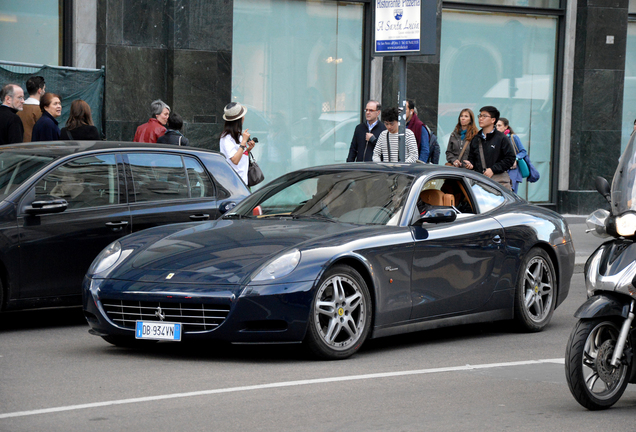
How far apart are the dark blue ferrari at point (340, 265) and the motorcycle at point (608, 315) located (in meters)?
1.87

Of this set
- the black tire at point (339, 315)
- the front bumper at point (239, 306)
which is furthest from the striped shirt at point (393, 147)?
the front bumper at point (239, 306)

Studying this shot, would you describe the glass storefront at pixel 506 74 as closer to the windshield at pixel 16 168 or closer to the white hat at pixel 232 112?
the white hat at pixel 232 112

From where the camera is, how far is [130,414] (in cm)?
556

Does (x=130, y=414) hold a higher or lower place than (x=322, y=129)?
lower

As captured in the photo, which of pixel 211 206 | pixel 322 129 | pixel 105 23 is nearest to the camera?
pixel 211 206

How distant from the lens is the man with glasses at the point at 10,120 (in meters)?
11.7

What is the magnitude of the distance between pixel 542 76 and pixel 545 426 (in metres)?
16.0

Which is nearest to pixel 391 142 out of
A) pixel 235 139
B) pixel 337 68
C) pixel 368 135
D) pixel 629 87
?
pixel 368 135

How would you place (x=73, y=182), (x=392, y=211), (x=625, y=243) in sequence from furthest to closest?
1. (x=73, y=182)
2. (x=392, y=211)
3. (x=625, y=243)

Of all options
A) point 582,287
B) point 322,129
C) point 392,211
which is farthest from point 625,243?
point 322,129

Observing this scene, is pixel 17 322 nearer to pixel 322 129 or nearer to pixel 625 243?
pixel 625 243

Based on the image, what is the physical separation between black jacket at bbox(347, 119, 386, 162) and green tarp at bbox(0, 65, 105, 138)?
384 cm

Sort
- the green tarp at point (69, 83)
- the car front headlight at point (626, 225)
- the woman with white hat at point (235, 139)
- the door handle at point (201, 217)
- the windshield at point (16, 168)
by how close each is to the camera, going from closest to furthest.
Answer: the car front headlight at point (626, 225), the windshield at point (16, 168), the door handle at point (201, 217), the woman with white hat at point (235, 139), the green tarp at point (69, 83)

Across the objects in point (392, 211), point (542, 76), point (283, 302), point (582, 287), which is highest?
point (542, 76)
